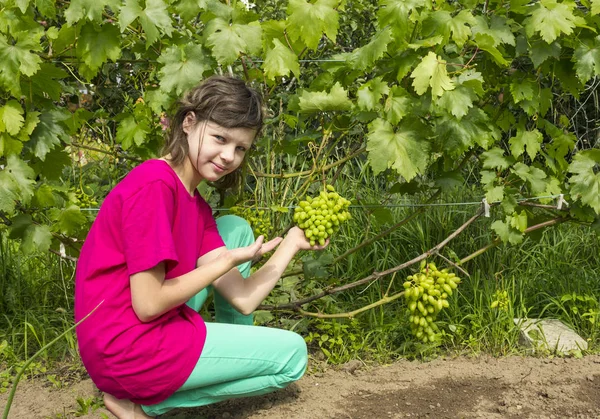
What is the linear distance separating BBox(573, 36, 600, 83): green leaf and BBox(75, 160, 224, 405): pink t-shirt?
1.67 m

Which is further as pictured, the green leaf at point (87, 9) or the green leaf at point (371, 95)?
the green leaf at point (371, 95)

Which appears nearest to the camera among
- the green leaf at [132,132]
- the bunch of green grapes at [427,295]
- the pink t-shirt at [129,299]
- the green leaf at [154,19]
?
the pink t-shirt at [129,299]

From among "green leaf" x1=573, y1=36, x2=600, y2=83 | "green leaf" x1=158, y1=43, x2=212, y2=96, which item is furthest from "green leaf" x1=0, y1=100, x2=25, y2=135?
"green leaf" x1=573, y1=36, x2=600, y2=83

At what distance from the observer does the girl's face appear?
2473 millimetres

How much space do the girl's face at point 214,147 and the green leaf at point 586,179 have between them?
1475mm

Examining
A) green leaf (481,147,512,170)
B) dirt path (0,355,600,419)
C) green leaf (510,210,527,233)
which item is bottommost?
dirt path (0,355,600,419)

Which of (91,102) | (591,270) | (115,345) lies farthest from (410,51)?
(91,102)

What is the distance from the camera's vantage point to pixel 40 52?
284 cm

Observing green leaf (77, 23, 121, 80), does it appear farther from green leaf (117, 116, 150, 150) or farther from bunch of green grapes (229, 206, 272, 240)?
bunch of green grapes (229, 206, 272, 240)

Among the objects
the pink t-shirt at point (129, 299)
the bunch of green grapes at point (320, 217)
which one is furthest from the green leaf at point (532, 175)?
the pink t-shirt at point (129, 299)

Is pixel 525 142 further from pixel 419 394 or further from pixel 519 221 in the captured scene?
pixel 419 394

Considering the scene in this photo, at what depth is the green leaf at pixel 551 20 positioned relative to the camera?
8.82 feet

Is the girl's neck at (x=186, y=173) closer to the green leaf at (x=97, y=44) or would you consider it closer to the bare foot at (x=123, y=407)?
the green leaf at (x=97, y=44)

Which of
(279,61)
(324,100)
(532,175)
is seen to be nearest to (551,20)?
(532,175)
